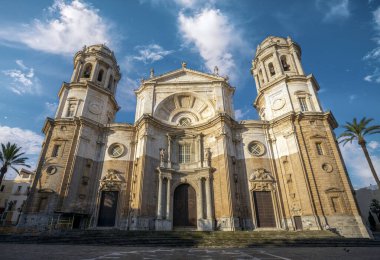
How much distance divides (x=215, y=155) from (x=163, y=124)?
677 centimetres

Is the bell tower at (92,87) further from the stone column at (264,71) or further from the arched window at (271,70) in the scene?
the arched window at (271,70)

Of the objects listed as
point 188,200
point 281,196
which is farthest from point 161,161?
point 281,196

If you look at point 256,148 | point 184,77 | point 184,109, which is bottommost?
point 256,148

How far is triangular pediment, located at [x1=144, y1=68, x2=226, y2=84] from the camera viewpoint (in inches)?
1137

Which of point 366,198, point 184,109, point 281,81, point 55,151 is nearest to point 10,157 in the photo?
point 55,151

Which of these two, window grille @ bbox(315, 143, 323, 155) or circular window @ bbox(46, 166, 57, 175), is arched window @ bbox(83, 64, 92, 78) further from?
window grille @ bbox(315, 143, 323, 155)

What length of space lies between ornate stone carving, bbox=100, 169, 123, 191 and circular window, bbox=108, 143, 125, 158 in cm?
205

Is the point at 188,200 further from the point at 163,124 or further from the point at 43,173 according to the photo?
the point at 43,173

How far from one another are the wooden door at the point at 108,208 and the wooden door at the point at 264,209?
540 inches

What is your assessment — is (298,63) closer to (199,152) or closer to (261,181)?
(261,181)

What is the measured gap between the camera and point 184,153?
82.5 feet

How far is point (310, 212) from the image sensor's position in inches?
759

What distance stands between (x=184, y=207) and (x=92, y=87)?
696 inches

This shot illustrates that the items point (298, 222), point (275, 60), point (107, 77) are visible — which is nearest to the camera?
point (298, 222)
